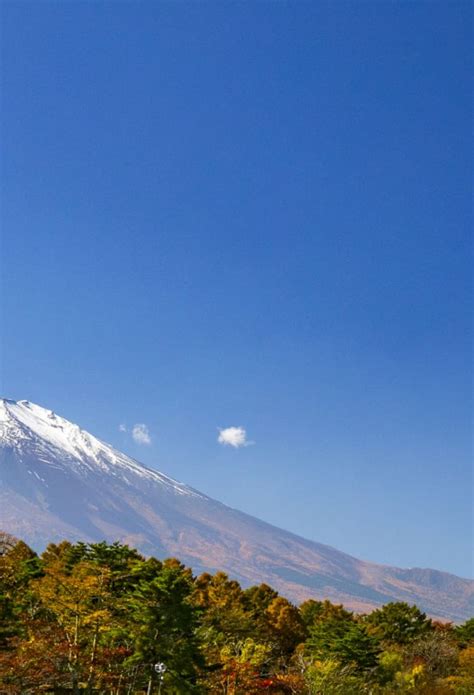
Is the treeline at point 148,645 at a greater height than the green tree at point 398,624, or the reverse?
the green tree at point 398,624

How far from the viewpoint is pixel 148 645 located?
26688 millimetres

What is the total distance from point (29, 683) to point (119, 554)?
13332mm

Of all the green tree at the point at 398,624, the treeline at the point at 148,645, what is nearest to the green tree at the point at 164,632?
the treeline at the point at 148,645

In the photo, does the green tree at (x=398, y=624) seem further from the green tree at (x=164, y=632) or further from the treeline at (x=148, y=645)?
the green tree at (x=164, y=632)

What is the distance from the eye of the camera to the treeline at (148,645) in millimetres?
24812

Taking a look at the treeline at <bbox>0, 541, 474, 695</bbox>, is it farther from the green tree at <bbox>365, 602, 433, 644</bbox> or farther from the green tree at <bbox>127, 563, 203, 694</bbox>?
the green tree at <bbox>365, 602, 433, 644</bbox>

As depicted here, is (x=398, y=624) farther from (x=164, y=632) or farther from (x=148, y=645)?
(x=148, y=645)

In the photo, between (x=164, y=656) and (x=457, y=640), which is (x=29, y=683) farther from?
(x=457, y=640)

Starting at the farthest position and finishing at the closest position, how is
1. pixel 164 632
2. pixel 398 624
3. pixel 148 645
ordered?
pixel 398 624 → pixel 164 632 → pixel 148 645

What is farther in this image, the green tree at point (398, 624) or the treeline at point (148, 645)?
the green tree at point (398, 624)

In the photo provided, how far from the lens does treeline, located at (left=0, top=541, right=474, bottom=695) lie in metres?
24.8

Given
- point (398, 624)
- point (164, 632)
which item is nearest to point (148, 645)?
point (164, 632)

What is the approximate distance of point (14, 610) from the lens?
28.5 m

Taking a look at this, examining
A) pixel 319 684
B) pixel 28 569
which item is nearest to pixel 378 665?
pixel 319 684
